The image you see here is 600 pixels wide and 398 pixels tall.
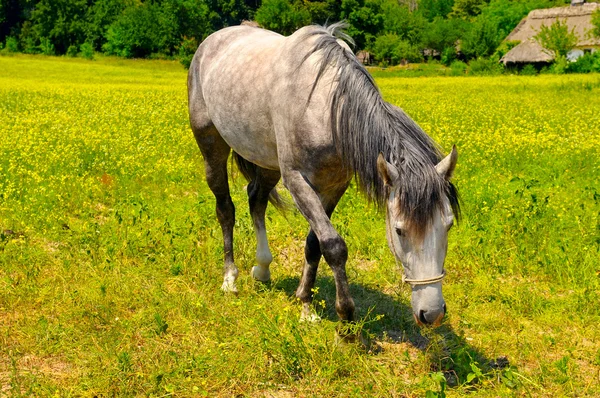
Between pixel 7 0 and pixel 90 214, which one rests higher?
pixel 7 0

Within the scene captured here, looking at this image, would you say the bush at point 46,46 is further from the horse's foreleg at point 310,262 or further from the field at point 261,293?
the horse's foreleg at point 310,262

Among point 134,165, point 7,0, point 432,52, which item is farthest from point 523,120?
point 7,0

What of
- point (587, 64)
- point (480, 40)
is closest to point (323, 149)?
point (587, 64)

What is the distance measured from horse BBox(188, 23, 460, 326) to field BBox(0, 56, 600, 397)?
20.1 inches

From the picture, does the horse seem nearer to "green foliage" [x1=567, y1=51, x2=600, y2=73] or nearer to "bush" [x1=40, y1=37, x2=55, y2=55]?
"green foliage" [x1=567, y1=51, x2=600, y2=73]

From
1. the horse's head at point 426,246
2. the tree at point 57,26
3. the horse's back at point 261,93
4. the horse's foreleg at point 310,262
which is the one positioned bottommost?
the horse's foreleg at point 310,262

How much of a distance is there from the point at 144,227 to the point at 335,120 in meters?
3.36

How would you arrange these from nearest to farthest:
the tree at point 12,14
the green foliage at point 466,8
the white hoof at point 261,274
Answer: the white hoof at point 261,274 → the tree at point 12,14 → the green foliage at point 466,8

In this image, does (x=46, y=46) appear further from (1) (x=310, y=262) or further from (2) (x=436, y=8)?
(2) (x=436, y=8)

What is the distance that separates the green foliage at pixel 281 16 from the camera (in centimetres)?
6856

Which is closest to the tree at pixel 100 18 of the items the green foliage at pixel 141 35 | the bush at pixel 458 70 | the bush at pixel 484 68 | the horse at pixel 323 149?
the green foliage at pixel 141 35

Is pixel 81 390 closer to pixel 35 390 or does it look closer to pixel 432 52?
pixel 35 390

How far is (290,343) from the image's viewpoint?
13.8 ft

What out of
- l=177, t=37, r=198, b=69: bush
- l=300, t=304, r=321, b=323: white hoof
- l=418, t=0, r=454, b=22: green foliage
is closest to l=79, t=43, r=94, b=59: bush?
l=177, t=37, r=198, b=69: bush
